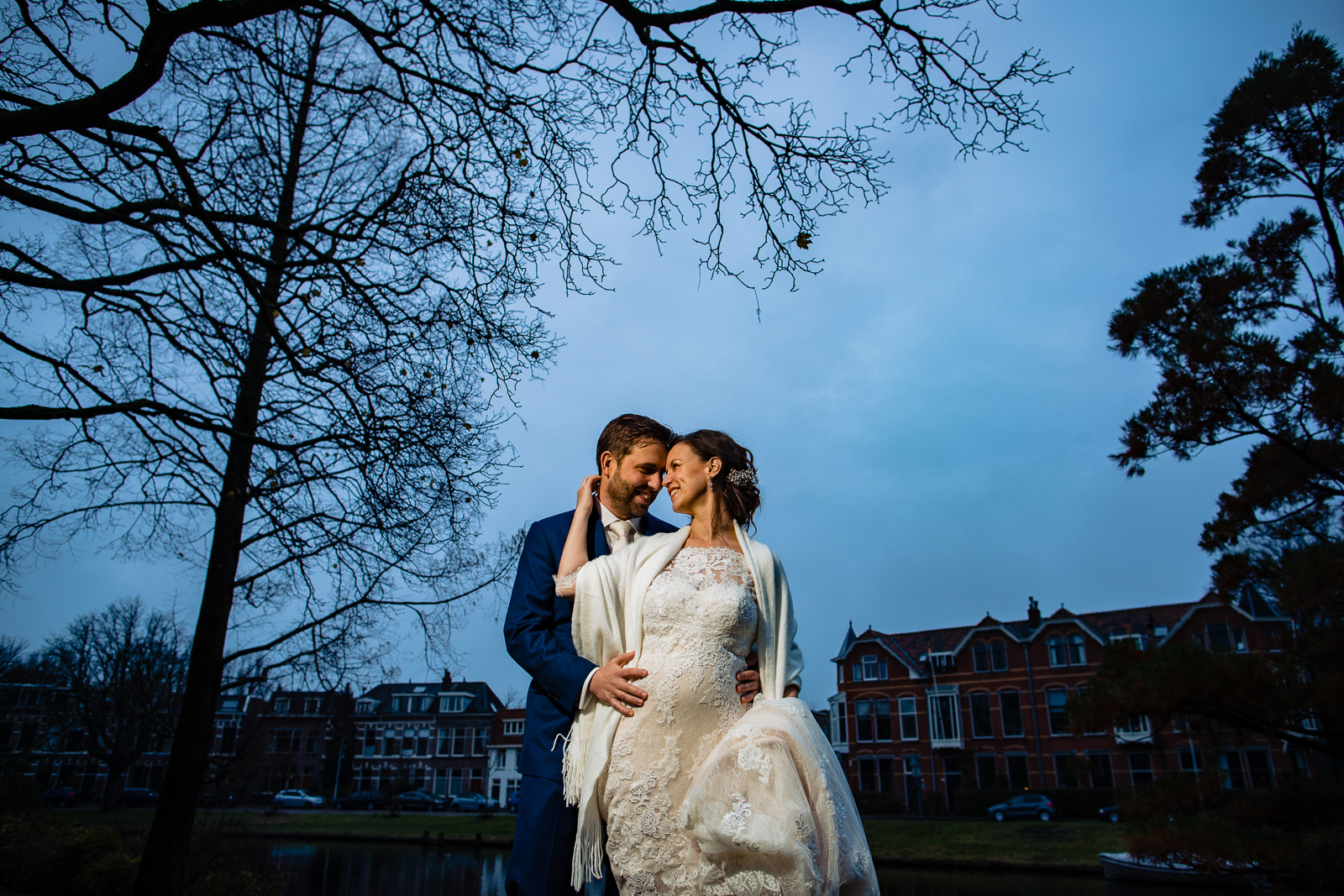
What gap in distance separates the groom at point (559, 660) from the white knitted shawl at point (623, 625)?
0.06m

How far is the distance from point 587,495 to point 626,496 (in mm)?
132

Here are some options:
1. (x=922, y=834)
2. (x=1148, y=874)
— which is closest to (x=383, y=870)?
(x=922, y=834)

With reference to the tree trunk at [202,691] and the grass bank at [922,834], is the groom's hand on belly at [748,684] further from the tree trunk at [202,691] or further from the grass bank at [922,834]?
the grass bank at [922,834]

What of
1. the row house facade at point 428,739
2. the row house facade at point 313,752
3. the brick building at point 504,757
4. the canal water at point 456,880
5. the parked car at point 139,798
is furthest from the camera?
the row house facade at point 428,739

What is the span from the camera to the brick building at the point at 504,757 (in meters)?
45.8

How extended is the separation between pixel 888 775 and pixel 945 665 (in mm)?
5472

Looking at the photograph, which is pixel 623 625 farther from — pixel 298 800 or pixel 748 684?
pixel 298 800

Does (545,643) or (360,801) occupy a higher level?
(545,643)

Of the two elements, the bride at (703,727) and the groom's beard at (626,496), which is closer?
the bride at (703,727)

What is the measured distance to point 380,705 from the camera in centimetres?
5059

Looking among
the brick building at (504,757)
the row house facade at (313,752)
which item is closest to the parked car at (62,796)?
the row house facade at (313,752)

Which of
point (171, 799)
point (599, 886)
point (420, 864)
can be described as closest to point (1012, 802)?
point (420, 864)

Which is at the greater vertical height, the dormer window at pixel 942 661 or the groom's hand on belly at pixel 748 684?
the dormer window at pixel 942 661

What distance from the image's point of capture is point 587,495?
259cm
